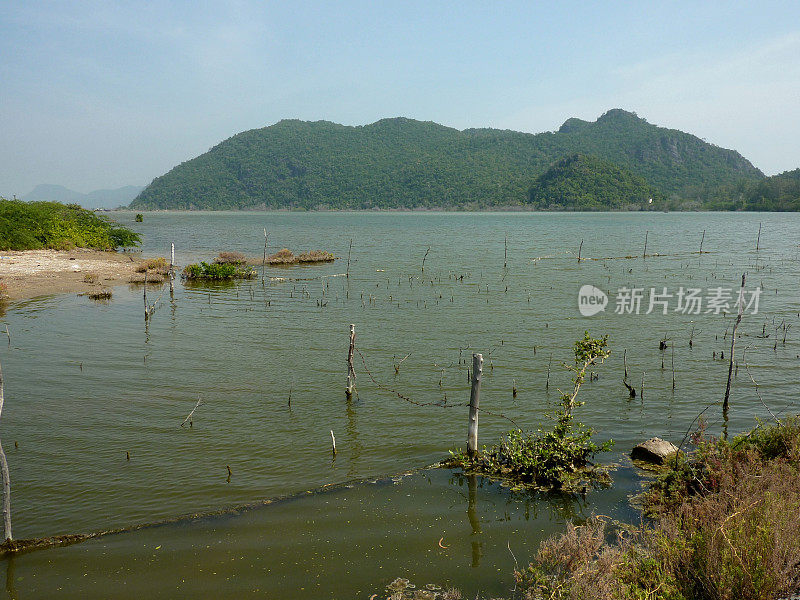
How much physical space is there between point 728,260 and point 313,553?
164ft

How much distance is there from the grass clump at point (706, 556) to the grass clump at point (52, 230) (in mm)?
47562

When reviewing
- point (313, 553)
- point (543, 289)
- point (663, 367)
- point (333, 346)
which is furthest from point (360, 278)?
point (313, 553)

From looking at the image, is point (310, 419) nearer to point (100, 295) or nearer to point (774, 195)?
point (100, 295)

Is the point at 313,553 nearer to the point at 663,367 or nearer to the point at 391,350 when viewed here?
the point at 391,350

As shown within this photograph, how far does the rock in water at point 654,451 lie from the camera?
1073cm

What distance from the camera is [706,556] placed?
599cm

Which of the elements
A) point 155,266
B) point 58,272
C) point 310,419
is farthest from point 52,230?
point 310,419

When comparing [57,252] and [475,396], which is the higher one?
[57,252]

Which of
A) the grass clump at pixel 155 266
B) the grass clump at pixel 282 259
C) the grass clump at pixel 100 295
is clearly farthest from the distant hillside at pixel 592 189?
the grass clump at pixel 100 295

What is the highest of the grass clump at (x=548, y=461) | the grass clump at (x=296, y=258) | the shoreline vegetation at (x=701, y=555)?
the grass clump at (x=296, y=258)

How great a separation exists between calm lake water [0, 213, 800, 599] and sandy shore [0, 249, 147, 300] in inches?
113

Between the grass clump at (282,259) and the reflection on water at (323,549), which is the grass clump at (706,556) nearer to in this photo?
the reflection on water at (323,549)

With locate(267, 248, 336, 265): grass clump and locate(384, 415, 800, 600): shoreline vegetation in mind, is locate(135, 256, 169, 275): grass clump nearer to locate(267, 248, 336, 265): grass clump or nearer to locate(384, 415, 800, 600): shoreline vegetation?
locate(267, 248, 336, 265): grass clump

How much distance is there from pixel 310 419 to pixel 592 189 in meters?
167
